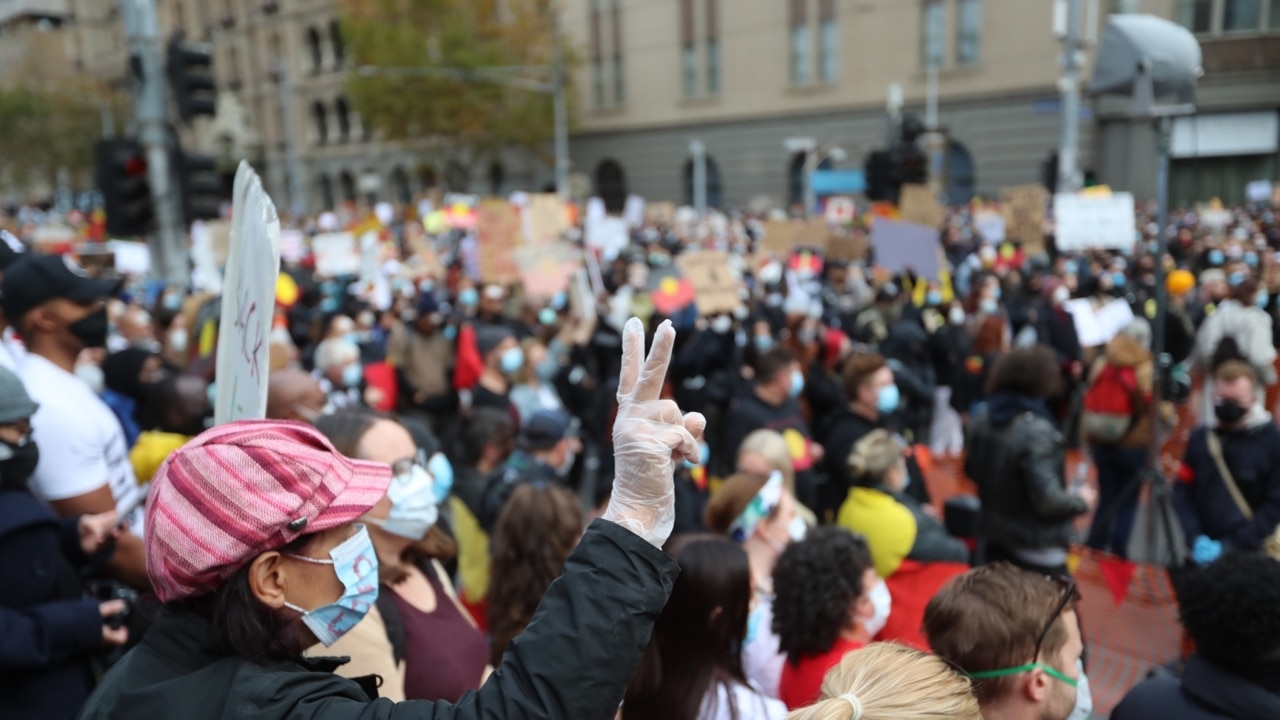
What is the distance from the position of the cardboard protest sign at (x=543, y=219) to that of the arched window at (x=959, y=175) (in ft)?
75.7

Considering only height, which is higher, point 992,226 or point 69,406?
point 992,226

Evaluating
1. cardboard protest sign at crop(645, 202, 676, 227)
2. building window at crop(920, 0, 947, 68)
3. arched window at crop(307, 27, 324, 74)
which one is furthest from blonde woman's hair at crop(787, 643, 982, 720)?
arched window at crop(307, 27, 324, 74)

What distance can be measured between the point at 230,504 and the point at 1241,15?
32057 mm

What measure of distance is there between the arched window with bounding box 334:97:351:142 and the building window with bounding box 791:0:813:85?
28.8 meters

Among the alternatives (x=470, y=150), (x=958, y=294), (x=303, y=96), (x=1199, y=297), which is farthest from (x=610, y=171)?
(x=1199, y=297)

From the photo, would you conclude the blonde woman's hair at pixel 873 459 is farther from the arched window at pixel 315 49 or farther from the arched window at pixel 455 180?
the arched window at pixel 315 49

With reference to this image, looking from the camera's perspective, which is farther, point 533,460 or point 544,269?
point 544,269

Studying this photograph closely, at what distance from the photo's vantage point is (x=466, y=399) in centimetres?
759

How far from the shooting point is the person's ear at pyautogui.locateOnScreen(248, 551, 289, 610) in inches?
55.3

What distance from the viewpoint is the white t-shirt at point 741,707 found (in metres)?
2.42

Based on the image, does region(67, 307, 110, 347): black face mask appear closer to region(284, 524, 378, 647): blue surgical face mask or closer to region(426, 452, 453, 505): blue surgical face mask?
region(426, 452, 453, 505): blue surgical face mask

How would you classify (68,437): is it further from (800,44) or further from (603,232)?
(800,44)

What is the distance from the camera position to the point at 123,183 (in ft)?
32.3

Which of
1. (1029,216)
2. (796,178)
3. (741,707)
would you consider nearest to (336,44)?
(796,178)
